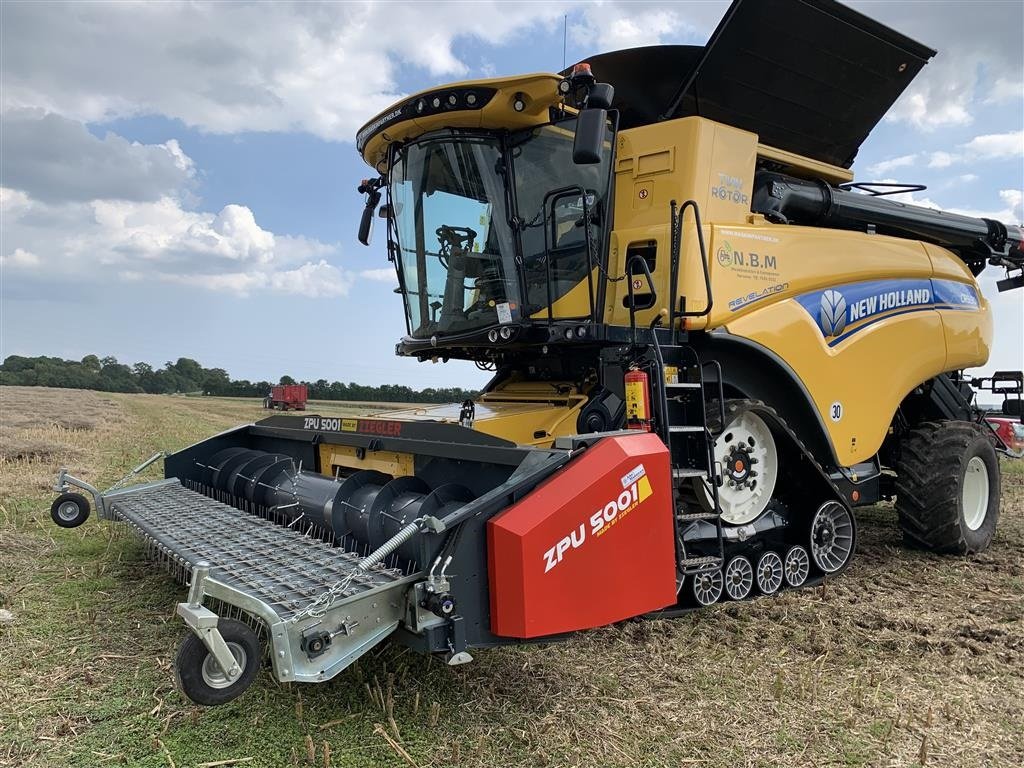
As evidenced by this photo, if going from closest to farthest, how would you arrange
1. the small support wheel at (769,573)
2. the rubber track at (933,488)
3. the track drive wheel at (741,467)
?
the track drive wheel at (741,467), the small support wheel at (769,573), the rubber track at (933,488)

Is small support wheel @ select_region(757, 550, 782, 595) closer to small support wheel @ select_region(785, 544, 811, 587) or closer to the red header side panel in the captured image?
small support wheel @ select_region(785, 544, 811, 587)

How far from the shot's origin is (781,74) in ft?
16.8

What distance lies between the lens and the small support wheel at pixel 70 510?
15.4 feet

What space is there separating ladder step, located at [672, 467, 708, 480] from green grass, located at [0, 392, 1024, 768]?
2.57 ft

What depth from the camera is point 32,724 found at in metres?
2.68

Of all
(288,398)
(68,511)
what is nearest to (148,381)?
(288,398)

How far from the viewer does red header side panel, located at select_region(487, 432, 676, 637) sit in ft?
8.72

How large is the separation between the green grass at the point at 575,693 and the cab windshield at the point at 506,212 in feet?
6.20

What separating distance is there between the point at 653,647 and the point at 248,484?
269cm

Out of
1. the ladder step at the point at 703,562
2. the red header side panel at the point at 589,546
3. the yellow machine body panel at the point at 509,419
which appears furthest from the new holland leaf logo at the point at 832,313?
the red header side panel at the point at 589,546

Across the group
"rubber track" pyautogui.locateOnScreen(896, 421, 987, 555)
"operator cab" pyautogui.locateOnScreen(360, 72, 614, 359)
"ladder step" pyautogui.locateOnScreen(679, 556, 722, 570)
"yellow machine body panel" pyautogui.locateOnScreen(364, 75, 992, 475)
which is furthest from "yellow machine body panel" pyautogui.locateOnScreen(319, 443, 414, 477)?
"rubber track" pyautogui.locateOnScreen(896, 421, 987, 555)

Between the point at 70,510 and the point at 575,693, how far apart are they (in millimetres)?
3452

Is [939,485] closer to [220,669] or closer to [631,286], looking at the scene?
[631,286]

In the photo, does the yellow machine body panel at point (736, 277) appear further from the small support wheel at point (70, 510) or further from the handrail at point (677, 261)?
the small support wheel at point (70, 510)
